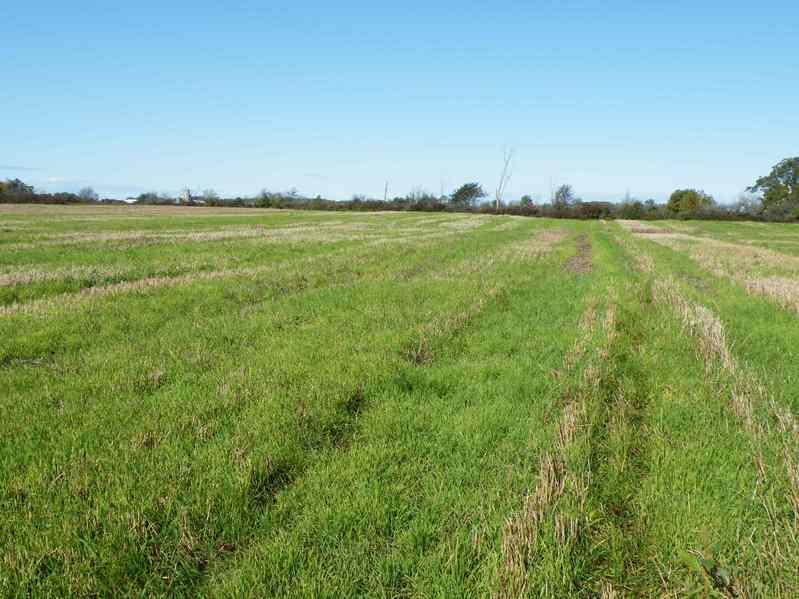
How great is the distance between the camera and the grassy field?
A: 282cm

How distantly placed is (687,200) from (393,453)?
122m

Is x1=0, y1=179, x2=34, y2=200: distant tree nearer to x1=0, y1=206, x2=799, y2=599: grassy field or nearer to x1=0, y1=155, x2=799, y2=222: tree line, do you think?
x1=0, y1=155, x2=799, y2=222: tree line

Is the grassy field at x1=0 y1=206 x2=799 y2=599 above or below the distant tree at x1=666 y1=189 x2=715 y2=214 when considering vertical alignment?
below

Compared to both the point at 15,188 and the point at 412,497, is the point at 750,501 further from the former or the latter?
the point at 15,188

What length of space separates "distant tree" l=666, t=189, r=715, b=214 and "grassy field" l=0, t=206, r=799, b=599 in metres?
111

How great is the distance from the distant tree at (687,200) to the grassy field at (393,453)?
111 m

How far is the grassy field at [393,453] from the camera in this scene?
2.82m

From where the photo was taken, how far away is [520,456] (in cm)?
422

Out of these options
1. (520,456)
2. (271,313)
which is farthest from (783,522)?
(271,313)

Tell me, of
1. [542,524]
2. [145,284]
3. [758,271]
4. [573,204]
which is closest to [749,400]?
[542,524]

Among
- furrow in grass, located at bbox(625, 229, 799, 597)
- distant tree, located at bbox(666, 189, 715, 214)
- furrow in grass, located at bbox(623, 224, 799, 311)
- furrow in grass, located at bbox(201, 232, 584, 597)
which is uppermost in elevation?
distant tree, located at bbox(666, 189, 715, 214)

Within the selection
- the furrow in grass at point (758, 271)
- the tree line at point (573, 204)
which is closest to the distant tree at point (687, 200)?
the tree line at point (573, 204)

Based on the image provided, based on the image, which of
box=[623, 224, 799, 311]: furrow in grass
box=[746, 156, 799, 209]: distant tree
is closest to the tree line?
box=[746, 156, 799, 209]: distant tree

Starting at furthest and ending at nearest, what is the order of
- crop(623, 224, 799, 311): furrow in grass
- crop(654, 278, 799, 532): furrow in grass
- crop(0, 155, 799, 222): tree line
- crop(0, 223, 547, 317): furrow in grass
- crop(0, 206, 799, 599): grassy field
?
crop(0, 155, 799, 222): tree line, crop(623, 224, 799, 311): furrow in grass, crop(0, 223, 547, 317): furrow in grass, crop(654, 278, 799, 532): furrow in grass, crop(0, 206, 799, 599): grassy field
